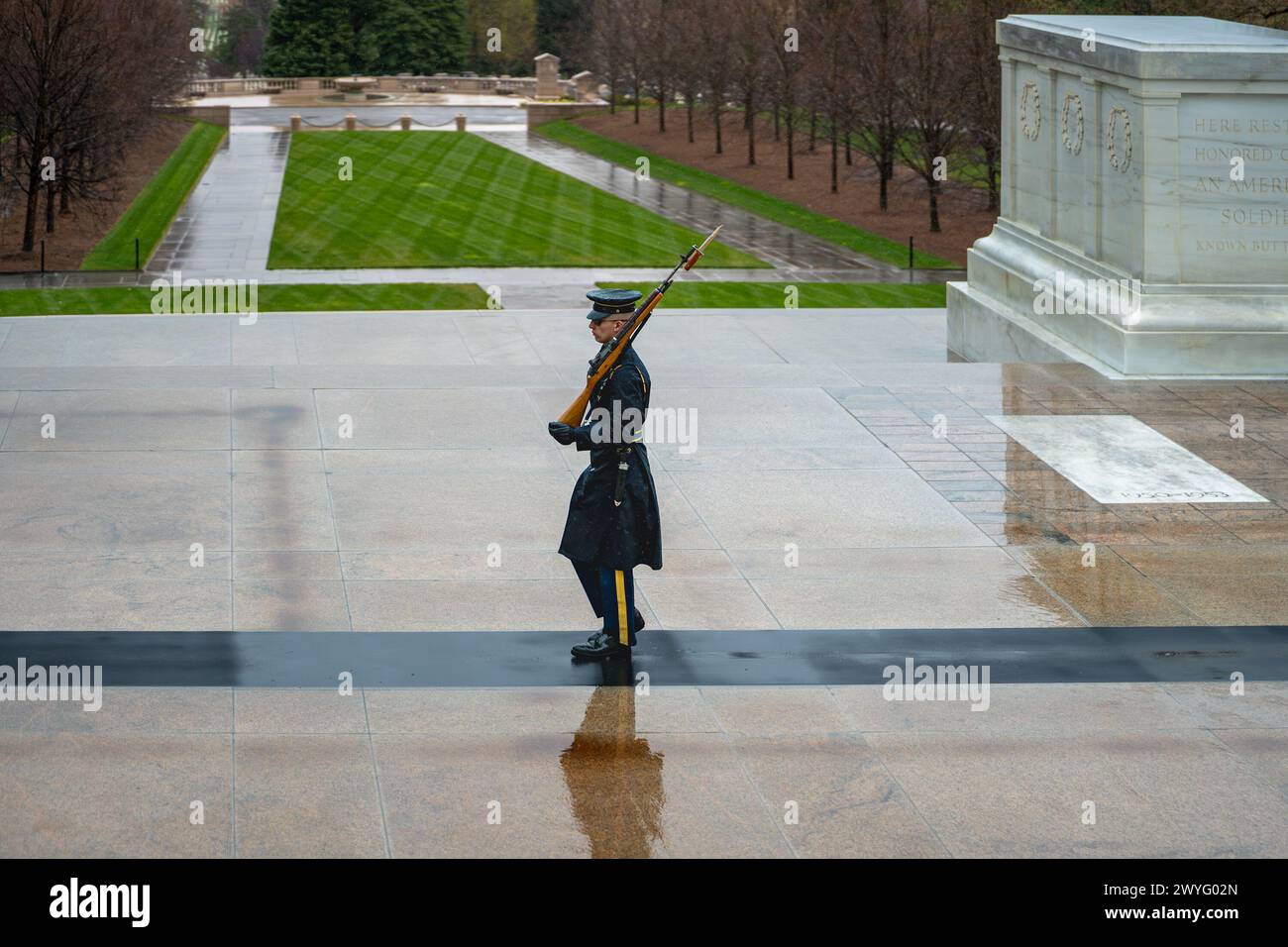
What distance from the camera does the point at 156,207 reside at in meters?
38.4

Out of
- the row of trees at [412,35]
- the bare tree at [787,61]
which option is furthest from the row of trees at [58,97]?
the row of trees at [412,35]

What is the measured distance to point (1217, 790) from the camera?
23.5 ft

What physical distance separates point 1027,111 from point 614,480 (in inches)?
461

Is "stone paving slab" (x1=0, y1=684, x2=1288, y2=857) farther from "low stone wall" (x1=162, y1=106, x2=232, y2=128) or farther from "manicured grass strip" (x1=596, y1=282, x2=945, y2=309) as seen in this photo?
"low stone wall" (x1=162, y1=106, x2=232, y2=128)

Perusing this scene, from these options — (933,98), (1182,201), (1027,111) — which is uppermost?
(933,98)

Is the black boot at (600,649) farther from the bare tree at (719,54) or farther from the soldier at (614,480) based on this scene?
the bare tree at (719,54)

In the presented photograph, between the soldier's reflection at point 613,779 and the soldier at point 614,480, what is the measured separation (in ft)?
1.98

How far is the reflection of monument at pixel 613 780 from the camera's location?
6688mm

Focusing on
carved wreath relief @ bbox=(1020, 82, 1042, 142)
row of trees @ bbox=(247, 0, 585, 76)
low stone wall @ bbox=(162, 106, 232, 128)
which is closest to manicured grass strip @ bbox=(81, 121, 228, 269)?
low stone wall @ bbox=(162, 106, 232, 128)

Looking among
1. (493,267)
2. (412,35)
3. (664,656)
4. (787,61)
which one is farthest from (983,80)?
(412,35)

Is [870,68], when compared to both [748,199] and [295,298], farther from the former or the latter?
[295,298]

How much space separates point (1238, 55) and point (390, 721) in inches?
408

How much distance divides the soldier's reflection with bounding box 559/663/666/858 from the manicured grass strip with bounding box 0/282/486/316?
17872 mm

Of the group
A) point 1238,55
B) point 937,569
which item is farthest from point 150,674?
point 1238,55
